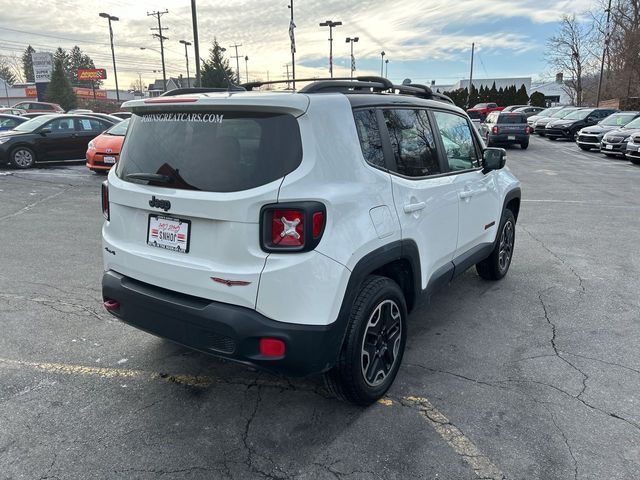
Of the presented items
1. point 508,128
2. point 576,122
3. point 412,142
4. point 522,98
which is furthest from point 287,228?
point 522,98

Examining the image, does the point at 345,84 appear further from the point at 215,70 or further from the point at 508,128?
the point at 215,70

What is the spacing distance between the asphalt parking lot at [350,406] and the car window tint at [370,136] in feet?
4.98

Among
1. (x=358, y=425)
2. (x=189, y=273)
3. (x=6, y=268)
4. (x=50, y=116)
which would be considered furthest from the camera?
(x=50, y=116)

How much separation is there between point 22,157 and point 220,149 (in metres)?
13.7

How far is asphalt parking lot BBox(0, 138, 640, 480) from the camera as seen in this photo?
260cm

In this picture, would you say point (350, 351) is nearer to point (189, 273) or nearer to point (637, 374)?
point (189, 273)

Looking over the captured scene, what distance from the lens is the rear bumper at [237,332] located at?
8.30ft

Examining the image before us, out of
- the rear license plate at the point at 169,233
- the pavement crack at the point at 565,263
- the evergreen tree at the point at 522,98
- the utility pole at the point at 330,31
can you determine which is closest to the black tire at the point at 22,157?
the pavement crack at the point at 565,263

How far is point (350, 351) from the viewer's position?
9.16 feet

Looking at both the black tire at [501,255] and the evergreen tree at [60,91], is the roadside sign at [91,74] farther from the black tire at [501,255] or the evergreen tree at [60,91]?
the black tire at [501,255]

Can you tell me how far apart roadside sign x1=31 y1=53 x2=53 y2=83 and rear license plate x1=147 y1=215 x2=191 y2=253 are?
75566 mm

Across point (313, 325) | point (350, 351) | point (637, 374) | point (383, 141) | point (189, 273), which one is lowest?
point (637, 374)

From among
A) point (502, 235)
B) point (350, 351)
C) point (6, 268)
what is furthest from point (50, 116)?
point (350, 351)

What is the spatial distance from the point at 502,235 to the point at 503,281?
0.53 m
